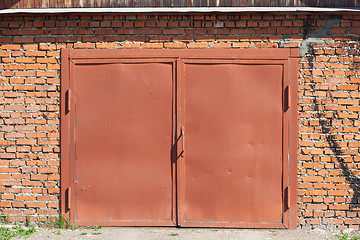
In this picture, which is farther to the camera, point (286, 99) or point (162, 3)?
point (162, 3)

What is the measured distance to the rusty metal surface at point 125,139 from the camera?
525 cm

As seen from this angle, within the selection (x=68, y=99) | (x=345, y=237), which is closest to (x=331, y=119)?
(x=345, y=237)

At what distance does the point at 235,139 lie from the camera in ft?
17.2

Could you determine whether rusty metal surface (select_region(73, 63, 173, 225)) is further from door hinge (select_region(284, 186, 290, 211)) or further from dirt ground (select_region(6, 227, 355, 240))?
door hinge (select_region(284, 186, 290, 211))

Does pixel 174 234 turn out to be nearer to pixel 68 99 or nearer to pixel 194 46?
pixel 68 99

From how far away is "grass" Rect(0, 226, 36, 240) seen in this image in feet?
16.2

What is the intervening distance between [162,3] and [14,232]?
3418 millimetres

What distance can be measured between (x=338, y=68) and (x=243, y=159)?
5.45ft

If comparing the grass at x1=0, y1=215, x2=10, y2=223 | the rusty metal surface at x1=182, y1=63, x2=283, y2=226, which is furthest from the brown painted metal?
the grass at x1=0, y1=215, x2=10, y2=223

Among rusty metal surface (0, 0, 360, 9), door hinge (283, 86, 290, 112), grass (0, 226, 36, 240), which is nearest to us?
grass (0, 226, 36, 240)

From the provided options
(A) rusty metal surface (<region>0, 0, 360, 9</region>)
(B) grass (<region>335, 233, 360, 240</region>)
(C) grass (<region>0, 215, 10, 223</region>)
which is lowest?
(B) grass (<region>335, 233, 360, 240</region>)

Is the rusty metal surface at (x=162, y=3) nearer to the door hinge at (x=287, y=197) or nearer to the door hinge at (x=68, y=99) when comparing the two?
the door hinge at (x=68, y=99)

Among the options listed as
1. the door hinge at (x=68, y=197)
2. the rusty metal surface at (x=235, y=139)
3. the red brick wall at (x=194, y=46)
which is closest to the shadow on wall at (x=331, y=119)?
the red brick wall at (x=194, y=46)

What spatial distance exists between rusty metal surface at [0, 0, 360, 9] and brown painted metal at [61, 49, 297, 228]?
0.63m
